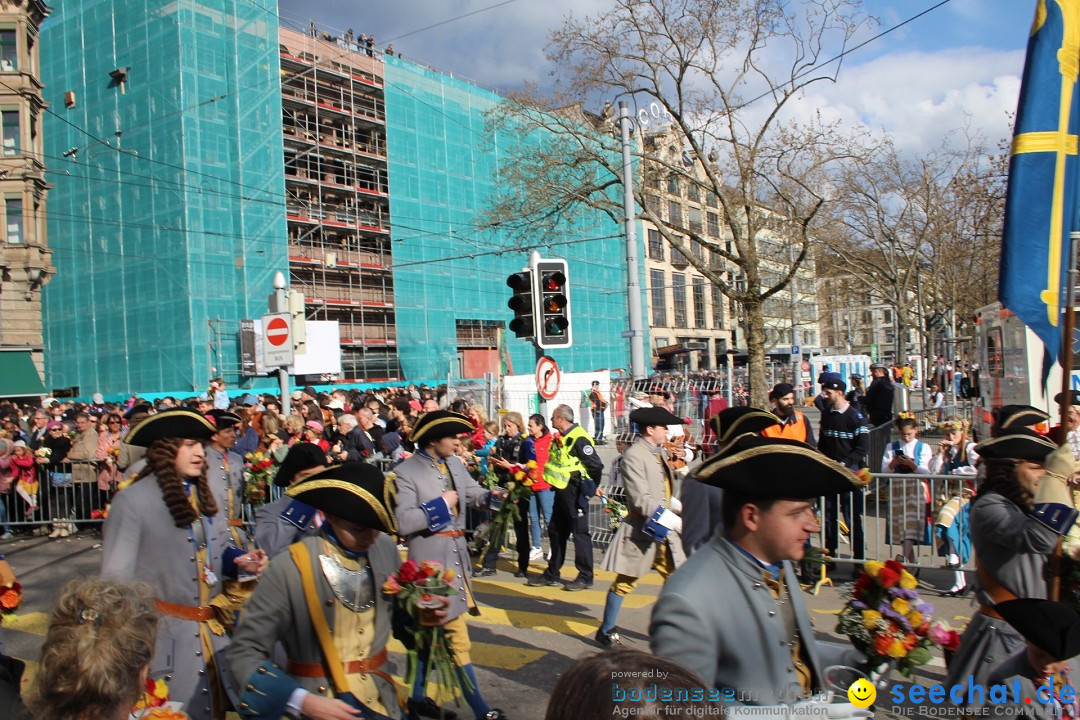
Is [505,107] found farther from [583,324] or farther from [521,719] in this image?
[583,324]

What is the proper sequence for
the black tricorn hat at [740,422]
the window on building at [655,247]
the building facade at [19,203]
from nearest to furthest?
1. the black tricorn hat at [740,422]
2. the building facade at [19,203]
3. the window on building at [655,247]

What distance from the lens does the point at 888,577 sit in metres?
2.84

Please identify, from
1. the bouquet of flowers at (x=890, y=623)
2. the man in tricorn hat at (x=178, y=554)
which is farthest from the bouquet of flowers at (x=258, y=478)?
the bouquet of flowers at (x=890, y=623)

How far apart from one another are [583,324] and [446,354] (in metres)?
11.1

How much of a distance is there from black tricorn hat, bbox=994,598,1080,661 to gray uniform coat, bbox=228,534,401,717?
7.49 ft

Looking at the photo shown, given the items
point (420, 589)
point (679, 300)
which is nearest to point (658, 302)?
point (679, 300)

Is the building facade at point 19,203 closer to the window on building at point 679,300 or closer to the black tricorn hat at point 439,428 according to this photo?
the black tricorn hat at point 439,428

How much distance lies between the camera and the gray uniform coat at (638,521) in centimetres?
608

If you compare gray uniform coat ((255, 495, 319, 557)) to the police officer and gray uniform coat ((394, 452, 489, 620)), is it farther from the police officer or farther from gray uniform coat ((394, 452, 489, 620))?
the police officer

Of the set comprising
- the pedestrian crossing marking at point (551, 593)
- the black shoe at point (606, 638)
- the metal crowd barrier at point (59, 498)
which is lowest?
the pedestrian crossing marking at point (551, 593)

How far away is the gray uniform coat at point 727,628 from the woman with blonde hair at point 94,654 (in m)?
1.44

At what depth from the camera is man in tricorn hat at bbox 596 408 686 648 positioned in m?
6.02

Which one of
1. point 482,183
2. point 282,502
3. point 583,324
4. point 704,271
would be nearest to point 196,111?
point 482,183

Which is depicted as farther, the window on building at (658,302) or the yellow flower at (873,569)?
the window on building at (658,302)
